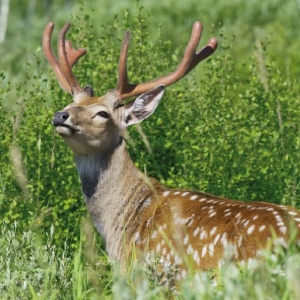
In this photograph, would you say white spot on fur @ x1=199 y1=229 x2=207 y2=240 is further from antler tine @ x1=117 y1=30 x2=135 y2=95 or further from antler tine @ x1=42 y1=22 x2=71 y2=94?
antler tine @ x1=42 y1=22 x2=71 y2=94

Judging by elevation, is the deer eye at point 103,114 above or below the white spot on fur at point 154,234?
above

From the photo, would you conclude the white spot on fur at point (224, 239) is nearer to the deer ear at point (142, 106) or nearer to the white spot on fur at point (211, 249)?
the white spot on fur at point (211, 249)

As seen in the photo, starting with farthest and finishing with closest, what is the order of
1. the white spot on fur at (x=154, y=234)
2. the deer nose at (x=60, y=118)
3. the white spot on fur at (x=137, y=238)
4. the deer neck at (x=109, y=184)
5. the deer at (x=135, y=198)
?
the deer neck at (x=109, y=184) < the deer nose at (x=60, y=118) < the white spot on fur at (x=137, y=238) < the white spot on fur at (x=154, y=234) < the deer at (x=135, y=198)

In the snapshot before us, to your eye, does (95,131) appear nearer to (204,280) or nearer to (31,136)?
(31,136)

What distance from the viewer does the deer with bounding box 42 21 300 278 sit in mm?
6891

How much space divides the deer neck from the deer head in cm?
8

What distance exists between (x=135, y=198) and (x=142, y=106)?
69 cm

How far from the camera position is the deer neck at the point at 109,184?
7980 mm

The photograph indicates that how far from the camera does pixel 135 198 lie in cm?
796

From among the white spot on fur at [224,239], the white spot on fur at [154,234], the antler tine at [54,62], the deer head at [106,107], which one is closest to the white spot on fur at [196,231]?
the white spot on fur at [224,239]

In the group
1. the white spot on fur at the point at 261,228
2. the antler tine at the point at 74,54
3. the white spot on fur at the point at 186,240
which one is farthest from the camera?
the antler tine at the point at 74,54

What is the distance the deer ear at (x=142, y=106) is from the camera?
8227 mm

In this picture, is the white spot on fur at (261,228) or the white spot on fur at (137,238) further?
the white spot on fur at (137,238)

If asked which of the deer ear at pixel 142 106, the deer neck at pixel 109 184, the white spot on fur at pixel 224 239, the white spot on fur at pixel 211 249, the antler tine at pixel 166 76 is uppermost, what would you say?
the antler tine at pixel 166 76
